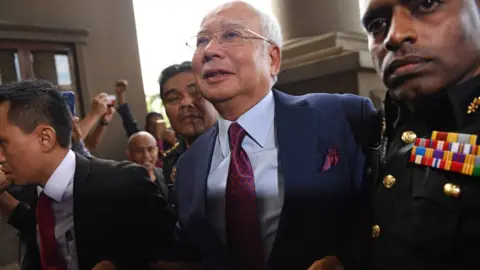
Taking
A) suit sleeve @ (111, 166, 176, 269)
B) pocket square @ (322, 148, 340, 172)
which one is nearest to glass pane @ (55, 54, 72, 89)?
suit sleeve @ (111, 166, 176, 269)

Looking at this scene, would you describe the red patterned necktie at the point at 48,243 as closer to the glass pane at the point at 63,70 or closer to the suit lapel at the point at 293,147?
the suit lapel at the point at 293,147

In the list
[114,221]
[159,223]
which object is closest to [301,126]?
[159,223]

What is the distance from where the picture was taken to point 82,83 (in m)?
5.36

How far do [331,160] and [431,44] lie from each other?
44 centimetres

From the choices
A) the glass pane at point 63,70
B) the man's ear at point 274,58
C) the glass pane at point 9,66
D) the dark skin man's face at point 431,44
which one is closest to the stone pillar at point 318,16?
the man's ear at point 274,58

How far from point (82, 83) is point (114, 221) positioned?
13.8 ft

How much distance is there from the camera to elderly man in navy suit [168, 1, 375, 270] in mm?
1146

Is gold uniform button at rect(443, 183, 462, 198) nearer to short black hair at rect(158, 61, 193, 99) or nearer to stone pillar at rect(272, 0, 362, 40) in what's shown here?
short black hair at rect(158, 61, 193, 99)

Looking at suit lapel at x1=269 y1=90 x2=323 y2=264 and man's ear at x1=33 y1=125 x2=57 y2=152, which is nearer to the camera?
suit lapel at x1=269 y1=90 x2=323 y2=264

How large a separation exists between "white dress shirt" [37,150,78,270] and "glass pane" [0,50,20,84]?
151 inches

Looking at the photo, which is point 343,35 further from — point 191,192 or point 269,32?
point 191,192

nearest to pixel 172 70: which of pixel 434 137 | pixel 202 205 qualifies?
pixel 202 205

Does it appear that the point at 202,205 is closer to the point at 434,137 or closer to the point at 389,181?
the point at 389,181

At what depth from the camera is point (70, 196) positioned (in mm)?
1618
